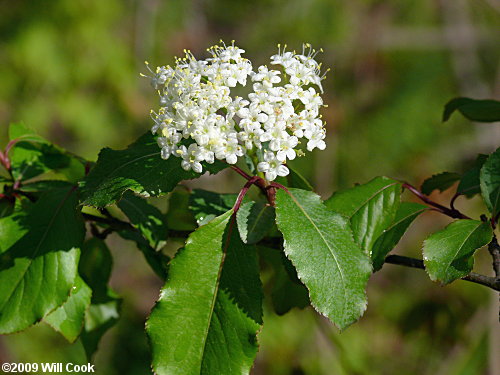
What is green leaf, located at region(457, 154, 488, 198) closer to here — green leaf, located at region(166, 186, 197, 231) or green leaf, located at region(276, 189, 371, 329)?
green leaf, located at region(276, 189, 371, 329)

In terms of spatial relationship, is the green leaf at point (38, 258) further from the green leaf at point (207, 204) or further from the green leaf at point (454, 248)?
the green leaf at point (454, 248)

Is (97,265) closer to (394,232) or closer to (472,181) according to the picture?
(394,232)

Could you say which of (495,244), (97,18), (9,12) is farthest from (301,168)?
(495,244)

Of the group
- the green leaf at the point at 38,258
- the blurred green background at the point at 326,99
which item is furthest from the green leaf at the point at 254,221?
the blurred green background at the point at 326,99

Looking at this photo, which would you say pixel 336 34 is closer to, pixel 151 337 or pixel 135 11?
pixel 135 11

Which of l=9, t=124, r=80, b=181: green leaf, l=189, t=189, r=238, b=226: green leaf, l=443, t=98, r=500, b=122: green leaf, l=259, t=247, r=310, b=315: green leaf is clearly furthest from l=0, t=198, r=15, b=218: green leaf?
l=443, t=98, r=500, b=122: green leaf
